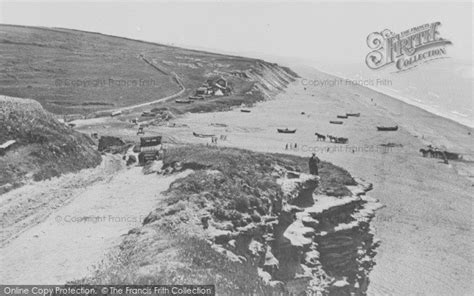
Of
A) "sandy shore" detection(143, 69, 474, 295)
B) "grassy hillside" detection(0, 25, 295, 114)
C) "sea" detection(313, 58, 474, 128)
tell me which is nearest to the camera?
"sandy shore" detection(143, 69, 474, 295)

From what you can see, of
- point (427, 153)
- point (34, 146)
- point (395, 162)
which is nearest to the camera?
point (34, 146)

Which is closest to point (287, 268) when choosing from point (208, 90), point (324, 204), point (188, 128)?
point (324, 204)

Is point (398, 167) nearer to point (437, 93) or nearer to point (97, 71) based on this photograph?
point (97, 71)

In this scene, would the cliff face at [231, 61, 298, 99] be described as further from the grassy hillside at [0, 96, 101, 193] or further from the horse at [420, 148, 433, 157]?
the grassy hillside at [0, 96, 101, 193]

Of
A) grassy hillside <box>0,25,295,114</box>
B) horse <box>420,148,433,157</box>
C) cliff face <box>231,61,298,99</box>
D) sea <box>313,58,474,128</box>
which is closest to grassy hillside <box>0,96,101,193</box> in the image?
horse <box>420,148,433,157</box>

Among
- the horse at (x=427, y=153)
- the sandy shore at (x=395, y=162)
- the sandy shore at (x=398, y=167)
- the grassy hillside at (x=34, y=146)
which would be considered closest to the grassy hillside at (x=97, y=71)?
the sandy shore at (x=395, y=162)

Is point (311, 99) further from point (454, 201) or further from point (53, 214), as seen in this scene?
point (53, 214)

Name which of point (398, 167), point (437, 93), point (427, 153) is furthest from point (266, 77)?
point (398, 167)
